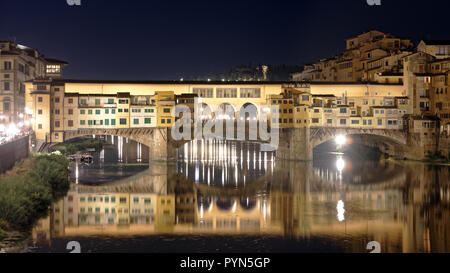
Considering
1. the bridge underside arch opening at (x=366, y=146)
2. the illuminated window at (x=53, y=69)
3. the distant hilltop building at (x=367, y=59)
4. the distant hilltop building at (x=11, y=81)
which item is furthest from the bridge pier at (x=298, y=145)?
the illuminated window at (x=53, y=69)

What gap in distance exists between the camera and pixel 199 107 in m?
56.3

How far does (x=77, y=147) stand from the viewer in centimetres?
6462

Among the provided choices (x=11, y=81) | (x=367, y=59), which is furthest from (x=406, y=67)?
(x=11, y=81)

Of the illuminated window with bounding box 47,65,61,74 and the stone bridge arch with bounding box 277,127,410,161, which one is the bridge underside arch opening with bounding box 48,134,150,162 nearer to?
the illuminated window with bounding box 47,65,61,74

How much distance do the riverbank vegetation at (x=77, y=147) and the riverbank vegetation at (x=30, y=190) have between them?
43.9 ft

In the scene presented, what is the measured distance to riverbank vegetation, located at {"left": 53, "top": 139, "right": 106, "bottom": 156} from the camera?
56.9m

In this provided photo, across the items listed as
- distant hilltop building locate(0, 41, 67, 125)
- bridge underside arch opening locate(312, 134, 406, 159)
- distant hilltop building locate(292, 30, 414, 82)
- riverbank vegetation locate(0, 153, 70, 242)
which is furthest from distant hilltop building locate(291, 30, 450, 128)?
riverbank vegetation locate(0, 153, 70, 242)

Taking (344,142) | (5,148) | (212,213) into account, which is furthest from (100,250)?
(344,142)

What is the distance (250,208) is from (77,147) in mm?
36127

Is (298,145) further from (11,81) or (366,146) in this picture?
(11,81)

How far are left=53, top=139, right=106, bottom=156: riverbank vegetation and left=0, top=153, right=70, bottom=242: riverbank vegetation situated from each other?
43.9ft

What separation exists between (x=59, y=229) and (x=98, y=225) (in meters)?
2.43

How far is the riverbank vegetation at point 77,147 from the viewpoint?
187ft

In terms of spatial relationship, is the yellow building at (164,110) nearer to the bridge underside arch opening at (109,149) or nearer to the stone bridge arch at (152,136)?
the stone bridge arch at (152,136)
